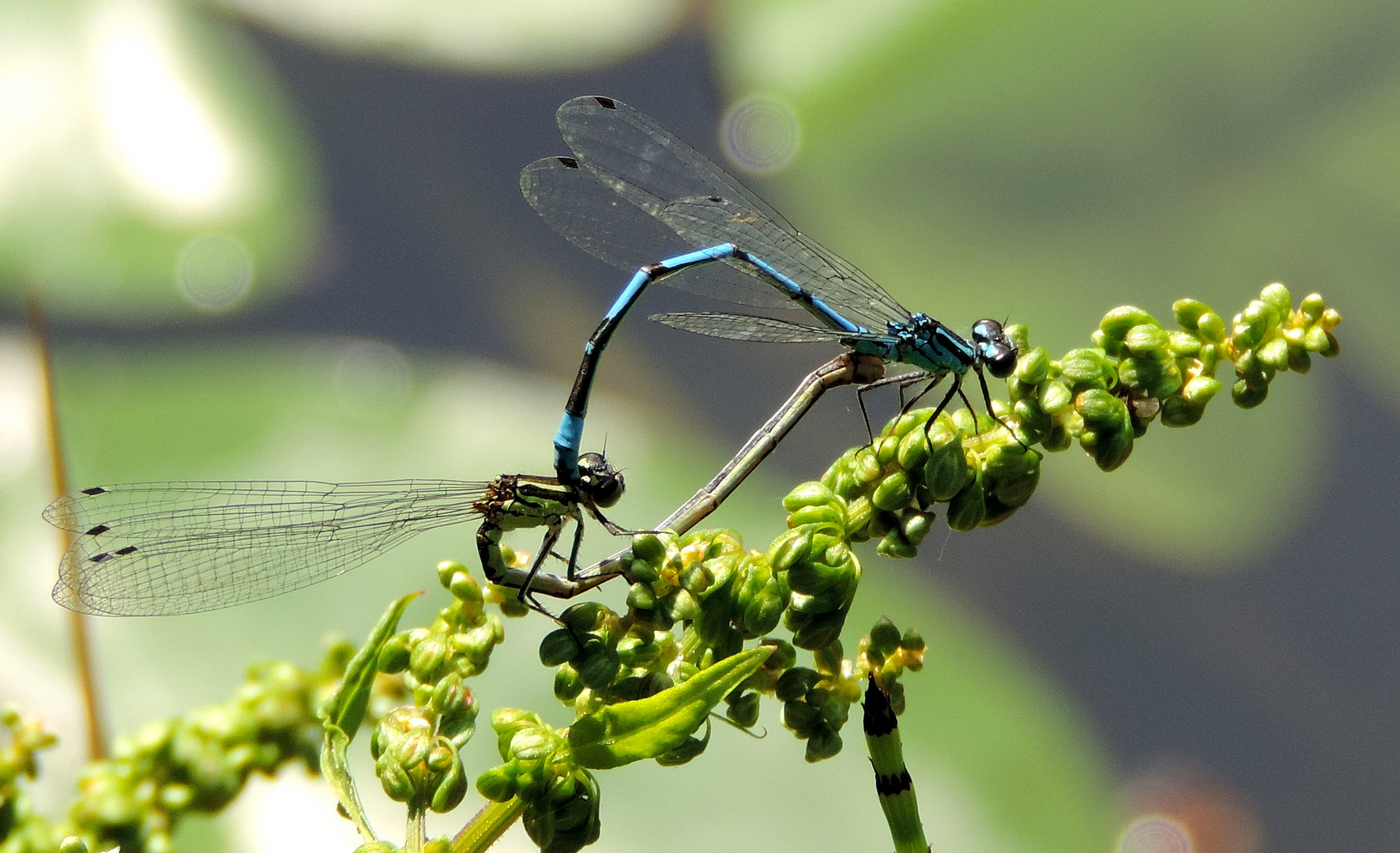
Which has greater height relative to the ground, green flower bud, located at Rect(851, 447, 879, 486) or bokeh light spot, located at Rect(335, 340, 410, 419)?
bokeh light spot, located at Rect(335, 340, 410, 419)

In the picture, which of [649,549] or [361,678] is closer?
[649,549]

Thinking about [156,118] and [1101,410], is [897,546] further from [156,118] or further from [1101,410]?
[156,118]

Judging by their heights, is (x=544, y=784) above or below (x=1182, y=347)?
below

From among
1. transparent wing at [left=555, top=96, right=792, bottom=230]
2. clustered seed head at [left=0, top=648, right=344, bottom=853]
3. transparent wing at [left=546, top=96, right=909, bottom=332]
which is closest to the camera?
clustered seed head at [left=0, top=648, right=344, bottom=853]


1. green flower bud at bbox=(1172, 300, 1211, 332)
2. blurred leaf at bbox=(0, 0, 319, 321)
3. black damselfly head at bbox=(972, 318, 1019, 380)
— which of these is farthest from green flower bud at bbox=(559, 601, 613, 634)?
blurred leaf at bbox=(0, 0, 319, 321)

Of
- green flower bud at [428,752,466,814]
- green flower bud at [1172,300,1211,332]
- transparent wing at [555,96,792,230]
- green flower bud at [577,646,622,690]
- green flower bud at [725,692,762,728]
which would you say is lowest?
green flower bud at [725,692,762,728]

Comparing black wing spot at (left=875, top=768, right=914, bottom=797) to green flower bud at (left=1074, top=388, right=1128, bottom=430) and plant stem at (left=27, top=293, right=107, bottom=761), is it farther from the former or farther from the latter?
plant stem at (left=27, top=293, right=107, bottom=761)

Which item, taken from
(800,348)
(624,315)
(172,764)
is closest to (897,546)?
(172,764)
